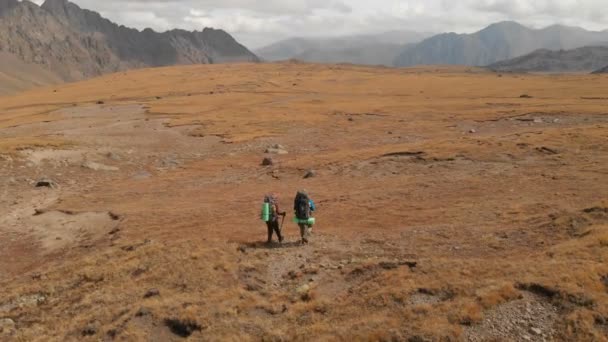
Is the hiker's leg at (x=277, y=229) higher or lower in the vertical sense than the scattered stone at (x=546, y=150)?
lower

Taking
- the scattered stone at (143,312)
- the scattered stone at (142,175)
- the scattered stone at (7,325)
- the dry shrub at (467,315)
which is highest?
the dry shrub at (467,315)

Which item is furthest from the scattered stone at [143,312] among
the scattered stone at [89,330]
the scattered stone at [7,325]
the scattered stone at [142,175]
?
the scattered stone at [142,175]

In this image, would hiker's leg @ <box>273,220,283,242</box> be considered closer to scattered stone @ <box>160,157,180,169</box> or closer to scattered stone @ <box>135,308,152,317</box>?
scattered stone @ <box>135,308,152,317</box>

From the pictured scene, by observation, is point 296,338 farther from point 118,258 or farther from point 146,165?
point 146,165

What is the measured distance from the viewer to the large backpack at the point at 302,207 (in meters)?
21.3

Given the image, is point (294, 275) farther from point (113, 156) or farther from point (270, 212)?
point (113, 156)

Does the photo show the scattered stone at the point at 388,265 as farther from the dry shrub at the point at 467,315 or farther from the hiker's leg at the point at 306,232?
the hiker's leg at the point at 306,232

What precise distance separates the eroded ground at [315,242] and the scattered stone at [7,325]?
0.07m

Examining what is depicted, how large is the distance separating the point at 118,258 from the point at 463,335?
14.7 m

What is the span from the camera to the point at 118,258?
2161cm

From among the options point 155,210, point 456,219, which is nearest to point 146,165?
point 155,210

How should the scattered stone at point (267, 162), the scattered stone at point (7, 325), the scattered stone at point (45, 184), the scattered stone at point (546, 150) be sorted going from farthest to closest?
the scattered stone at point (267, 162) < the scattered stone at point (45, 184) < the scattered stone at point (546, 150) < the scattered stone at point (7, 325)

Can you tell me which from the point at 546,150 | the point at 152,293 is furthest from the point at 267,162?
the point at 152,293

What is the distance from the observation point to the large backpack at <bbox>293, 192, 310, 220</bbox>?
21.3 m
